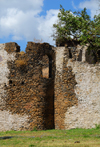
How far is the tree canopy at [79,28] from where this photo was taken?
49.2 ft

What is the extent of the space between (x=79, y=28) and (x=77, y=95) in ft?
19.6

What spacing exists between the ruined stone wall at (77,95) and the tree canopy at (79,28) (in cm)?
322

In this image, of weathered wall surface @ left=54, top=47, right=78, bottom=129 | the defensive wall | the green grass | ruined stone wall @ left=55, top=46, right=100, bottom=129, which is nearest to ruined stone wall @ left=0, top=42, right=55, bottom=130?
the defensive wall

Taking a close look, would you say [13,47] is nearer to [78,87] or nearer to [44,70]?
[44,70]

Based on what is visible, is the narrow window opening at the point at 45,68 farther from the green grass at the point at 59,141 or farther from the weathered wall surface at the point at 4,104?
the green grass at the point at 59,141

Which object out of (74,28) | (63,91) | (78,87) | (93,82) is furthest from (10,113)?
(74,28)

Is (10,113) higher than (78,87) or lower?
lower

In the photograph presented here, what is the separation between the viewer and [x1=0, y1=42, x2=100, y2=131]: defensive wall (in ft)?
38.9

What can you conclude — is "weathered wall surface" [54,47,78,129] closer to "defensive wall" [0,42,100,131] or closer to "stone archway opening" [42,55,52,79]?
"defensive wall" [0,42,100,131]

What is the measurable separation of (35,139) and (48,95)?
3.35 m

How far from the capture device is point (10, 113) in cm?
1239

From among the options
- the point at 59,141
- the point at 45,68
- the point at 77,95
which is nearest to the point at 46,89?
the point at 45,68

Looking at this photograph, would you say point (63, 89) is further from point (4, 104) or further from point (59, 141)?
point (59, 141)

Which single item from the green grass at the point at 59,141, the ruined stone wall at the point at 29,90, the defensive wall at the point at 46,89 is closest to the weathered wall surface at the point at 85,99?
the defensive wall at the point at 46,89
